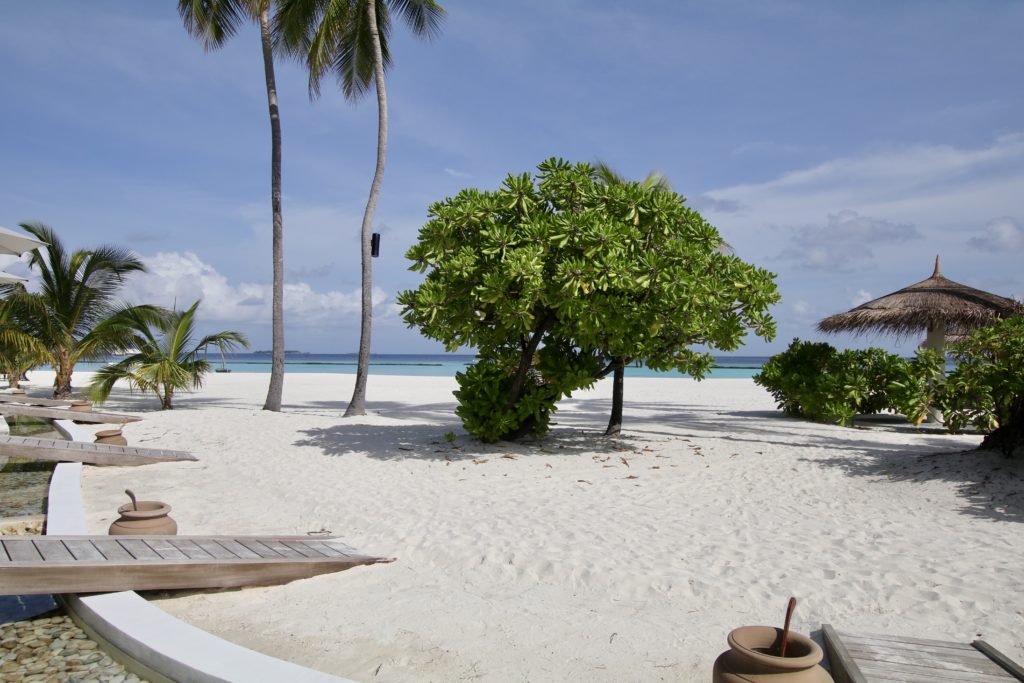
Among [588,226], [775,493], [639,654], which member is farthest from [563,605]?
[588,226]

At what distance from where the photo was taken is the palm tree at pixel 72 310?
14.4 metres

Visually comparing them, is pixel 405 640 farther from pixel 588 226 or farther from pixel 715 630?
pixel 588 226

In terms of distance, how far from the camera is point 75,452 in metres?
7.41

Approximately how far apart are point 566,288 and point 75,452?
5.71 meters

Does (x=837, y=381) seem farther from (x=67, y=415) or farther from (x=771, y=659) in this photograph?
(x=67, y=415)

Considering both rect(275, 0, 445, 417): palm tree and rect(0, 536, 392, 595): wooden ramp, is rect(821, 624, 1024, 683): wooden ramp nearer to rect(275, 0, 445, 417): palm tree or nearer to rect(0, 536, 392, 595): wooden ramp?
rect(0, 536, 392, 595): wooden ramp

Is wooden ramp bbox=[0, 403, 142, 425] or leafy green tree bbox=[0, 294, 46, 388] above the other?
leafy green tree bbox=[0, 294, 46, 388]

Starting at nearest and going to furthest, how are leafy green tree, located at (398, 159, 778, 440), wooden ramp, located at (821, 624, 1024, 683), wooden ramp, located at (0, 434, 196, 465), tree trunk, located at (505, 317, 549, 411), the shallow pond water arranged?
wooden ramp, located at (821, 624, 1024, 683) < the shallow pond water < wooden ramp, located at (0, 434, 196, 465) < leafy green tree, located at (398, 159, 778, 440) < tree trunk, located at (505, 317, 549, 411)

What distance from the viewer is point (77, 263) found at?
15.0m

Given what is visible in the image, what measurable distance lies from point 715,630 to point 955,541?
2510 mm

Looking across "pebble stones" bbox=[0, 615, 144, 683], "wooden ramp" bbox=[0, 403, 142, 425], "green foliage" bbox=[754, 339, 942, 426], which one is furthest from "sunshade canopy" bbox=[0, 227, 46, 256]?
"green foliage" bbox=[754, 339, 942, 426]

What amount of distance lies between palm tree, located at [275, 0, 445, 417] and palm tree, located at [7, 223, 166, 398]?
4.84 m

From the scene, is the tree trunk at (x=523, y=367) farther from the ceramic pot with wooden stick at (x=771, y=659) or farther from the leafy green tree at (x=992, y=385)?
the ceramic pot with wooden stick at (x=771, y=659)

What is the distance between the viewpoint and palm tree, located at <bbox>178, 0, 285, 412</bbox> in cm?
1419
